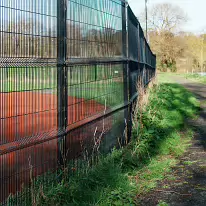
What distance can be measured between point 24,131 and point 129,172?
1.92m

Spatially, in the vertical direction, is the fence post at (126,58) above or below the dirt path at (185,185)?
above

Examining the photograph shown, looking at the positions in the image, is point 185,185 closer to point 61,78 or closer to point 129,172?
point 129,172

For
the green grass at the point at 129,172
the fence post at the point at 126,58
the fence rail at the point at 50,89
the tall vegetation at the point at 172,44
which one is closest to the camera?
the fence rail at the point at 50,89

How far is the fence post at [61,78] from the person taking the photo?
13.8 ft

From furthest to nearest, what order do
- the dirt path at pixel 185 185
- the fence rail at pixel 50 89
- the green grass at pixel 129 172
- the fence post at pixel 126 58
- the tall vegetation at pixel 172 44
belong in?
the tall vegetation at pixel 172 44 → the fence post at pixel 126 58 → the dirt path at pixel 185 185 → the green grass at pixel 129 172 → the fence rail at pixel 50 89

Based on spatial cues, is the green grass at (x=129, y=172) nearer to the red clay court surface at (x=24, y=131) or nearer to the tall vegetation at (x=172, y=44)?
the red clay court surface at (x=24, y=131)

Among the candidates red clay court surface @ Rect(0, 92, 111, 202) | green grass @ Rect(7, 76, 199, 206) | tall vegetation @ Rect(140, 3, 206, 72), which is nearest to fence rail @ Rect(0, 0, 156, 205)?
red clay court surface @ Rect(0, 92, 111, 202)

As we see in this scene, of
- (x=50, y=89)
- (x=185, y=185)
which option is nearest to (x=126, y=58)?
(x=185, y=185)

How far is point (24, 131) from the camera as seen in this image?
3.77 meters

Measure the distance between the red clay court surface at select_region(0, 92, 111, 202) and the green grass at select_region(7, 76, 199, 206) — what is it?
27cm

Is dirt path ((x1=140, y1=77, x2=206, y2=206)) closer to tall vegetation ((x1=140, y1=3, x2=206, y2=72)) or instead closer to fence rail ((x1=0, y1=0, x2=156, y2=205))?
fence rail ((x1=0, y1=0, x2=156, y2=205))

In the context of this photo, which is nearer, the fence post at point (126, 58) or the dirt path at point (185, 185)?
the dirt path at point (185, 185)

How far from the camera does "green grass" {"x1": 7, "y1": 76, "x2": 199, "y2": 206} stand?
13.5 ft

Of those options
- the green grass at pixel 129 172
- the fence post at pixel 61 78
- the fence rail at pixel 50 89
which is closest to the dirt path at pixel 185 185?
the green grass at pixel 129 172
